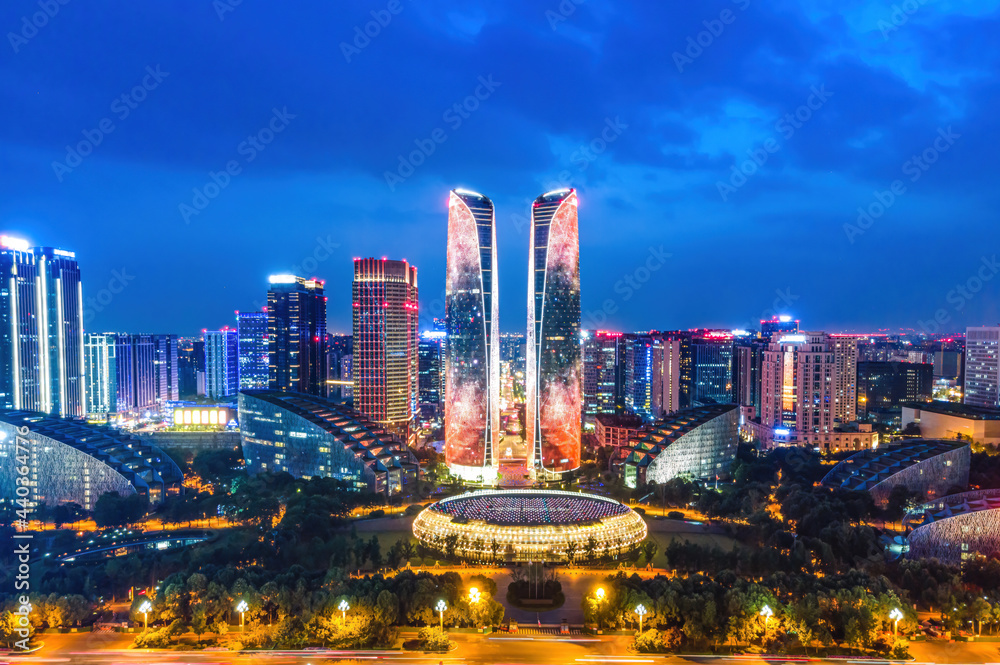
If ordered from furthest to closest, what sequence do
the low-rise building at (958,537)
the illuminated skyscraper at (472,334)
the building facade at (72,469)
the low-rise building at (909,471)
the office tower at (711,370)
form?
the office tower at (711,370), the illuminated skyscraper at (472,334), the building facade at (72,469), the low-rise building at (909,471), the low-rise building at (958,537)

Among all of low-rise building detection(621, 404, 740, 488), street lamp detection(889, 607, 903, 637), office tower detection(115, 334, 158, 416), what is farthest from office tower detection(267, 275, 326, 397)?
street lamp detection(889, 607, 903, 637)

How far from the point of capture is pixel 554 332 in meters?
55.2

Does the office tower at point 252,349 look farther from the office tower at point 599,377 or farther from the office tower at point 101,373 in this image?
the office tower at point 599,377

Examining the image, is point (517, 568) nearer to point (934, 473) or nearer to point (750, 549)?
point (750, 549)

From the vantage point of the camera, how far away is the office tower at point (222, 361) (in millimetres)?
97625

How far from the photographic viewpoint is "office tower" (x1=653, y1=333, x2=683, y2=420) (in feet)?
275

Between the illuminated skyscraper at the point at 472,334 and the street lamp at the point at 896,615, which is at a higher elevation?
the illuminated skyscraper at the point at 472,334

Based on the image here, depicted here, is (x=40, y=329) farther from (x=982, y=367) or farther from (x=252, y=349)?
(x=982, y=367)

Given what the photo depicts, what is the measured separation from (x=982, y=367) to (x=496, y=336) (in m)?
63.0

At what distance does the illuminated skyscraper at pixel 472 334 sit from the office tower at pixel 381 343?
18957 millimetres

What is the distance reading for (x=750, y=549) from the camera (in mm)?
33906

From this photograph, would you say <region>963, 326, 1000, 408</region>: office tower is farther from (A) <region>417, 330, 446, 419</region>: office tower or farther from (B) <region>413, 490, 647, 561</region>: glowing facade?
(A) <region>417, 330, 446, 419</region>: office tower

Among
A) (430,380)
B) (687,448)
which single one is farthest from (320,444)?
(430,380)

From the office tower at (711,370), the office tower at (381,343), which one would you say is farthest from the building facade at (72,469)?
the office tower at (711,370)
